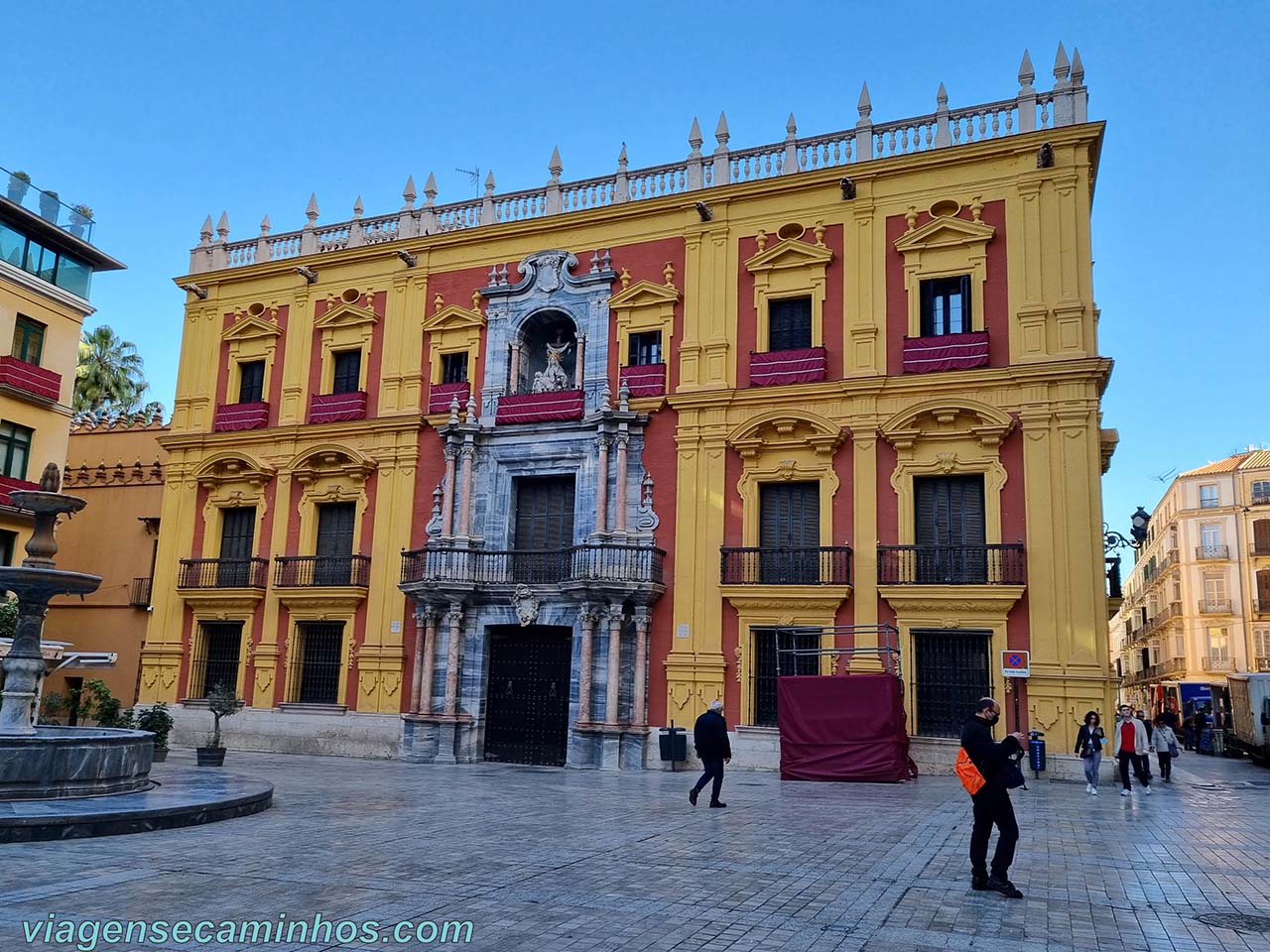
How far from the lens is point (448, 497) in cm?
2483

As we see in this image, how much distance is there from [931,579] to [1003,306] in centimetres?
573

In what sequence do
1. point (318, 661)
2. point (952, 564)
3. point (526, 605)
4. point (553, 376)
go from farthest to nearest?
point (318, 661), point (553, 376), point (526, 605), point (952, 564)

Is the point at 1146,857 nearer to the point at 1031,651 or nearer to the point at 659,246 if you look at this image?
the point at 1031,651

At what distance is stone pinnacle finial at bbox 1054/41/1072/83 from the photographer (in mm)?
21656

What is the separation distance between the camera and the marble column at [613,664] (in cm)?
2206

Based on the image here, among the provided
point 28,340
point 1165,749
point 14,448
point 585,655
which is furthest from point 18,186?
point 1165,749

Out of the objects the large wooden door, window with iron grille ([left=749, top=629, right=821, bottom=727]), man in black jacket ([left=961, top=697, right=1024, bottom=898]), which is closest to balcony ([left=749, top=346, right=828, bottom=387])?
window with iron grille ([left=749, top=629, right=821, bottom=727])

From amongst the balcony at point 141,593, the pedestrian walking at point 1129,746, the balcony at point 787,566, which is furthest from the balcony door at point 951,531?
the balcony at point 141,593

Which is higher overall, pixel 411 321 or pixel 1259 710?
pixel 411 321

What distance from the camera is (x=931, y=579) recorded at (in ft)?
67.8

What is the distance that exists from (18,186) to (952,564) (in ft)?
84.8

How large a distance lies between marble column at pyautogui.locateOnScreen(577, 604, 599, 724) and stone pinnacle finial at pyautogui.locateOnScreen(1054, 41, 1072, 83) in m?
14.6

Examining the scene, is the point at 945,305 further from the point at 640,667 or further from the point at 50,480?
the point at 50,480

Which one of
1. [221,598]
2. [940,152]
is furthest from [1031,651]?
[221,598]
